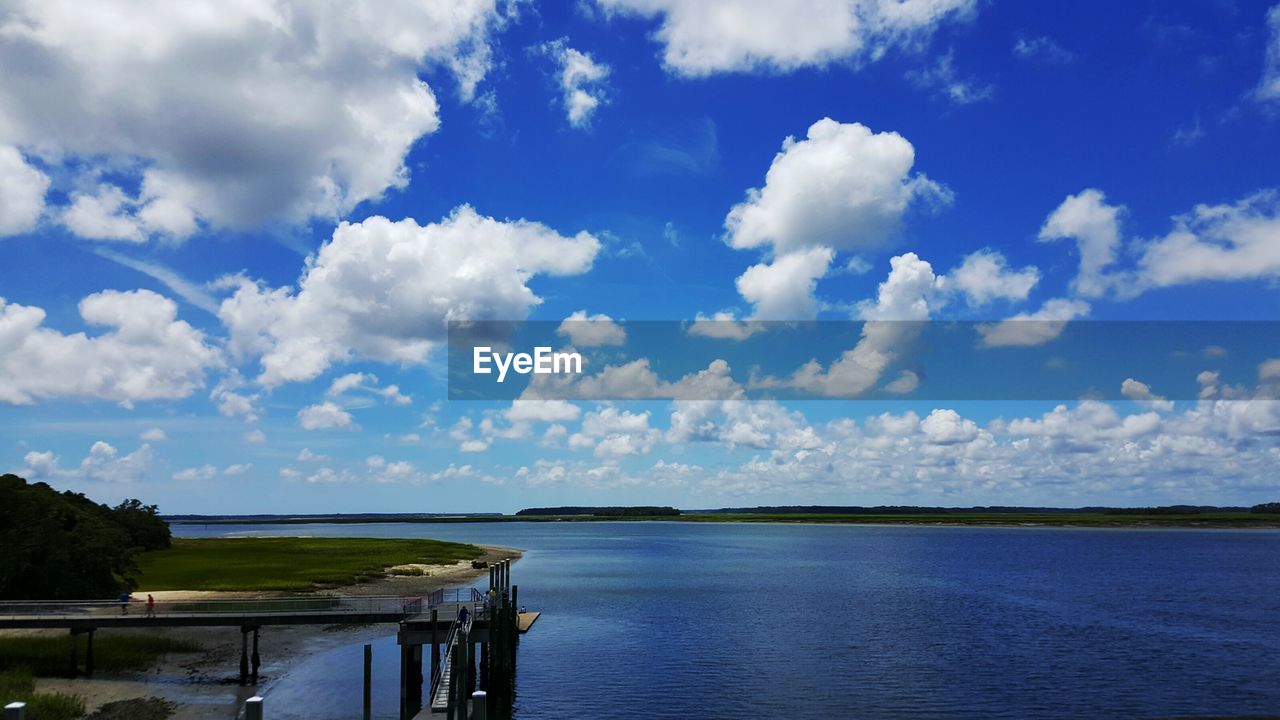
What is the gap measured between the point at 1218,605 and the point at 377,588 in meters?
83.1

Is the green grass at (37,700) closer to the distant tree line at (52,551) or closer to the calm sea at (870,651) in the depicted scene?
the calm sea at (870,651)

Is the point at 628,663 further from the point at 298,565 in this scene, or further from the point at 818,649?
the point at 298,565

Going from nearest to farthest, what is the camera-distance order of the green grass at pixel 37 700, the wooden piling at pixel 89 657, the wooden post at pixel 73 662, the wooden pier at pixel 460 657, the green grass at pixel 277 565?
the wooden pier at pixel 460 657 < the green grass at pixel 37 700 < the wooden post at pixel 73 662 < the wooden piling at pixel 89 657 < the green grass at pixel 277 565

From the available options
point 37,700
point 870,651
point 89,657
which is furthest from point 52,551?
point 870,651

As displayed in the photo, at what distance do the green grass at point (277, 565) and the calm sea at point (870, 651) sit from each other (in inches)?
803

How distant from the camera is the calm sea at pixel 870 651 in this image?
43.5 metres

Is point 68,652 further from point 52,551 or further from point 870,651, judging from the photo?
point 870,651

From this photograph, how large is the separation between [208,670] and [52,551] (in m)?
15.8

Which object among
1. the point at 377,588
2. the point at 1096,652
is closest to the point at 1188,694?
the point at 1096,652

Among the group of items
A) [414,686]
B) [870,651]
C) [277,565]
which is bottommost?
[870,651]

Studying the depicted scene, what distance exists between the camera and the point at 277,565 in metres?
105

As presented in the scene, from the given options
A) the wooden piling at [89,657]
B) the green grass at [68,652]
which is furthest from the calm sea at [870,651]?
the wooden piling at [89,657]

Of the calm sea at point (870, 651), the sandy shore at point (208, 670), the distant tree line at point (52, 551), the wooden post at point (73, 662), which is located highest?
the distant tree line at point (52, 551)

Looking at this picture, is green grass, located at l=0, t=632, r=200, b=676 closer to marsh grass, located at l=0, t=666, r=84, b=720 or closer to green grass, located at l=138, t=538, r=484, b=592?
marsh grass, located at l=0, t=666, r=84, b=720
